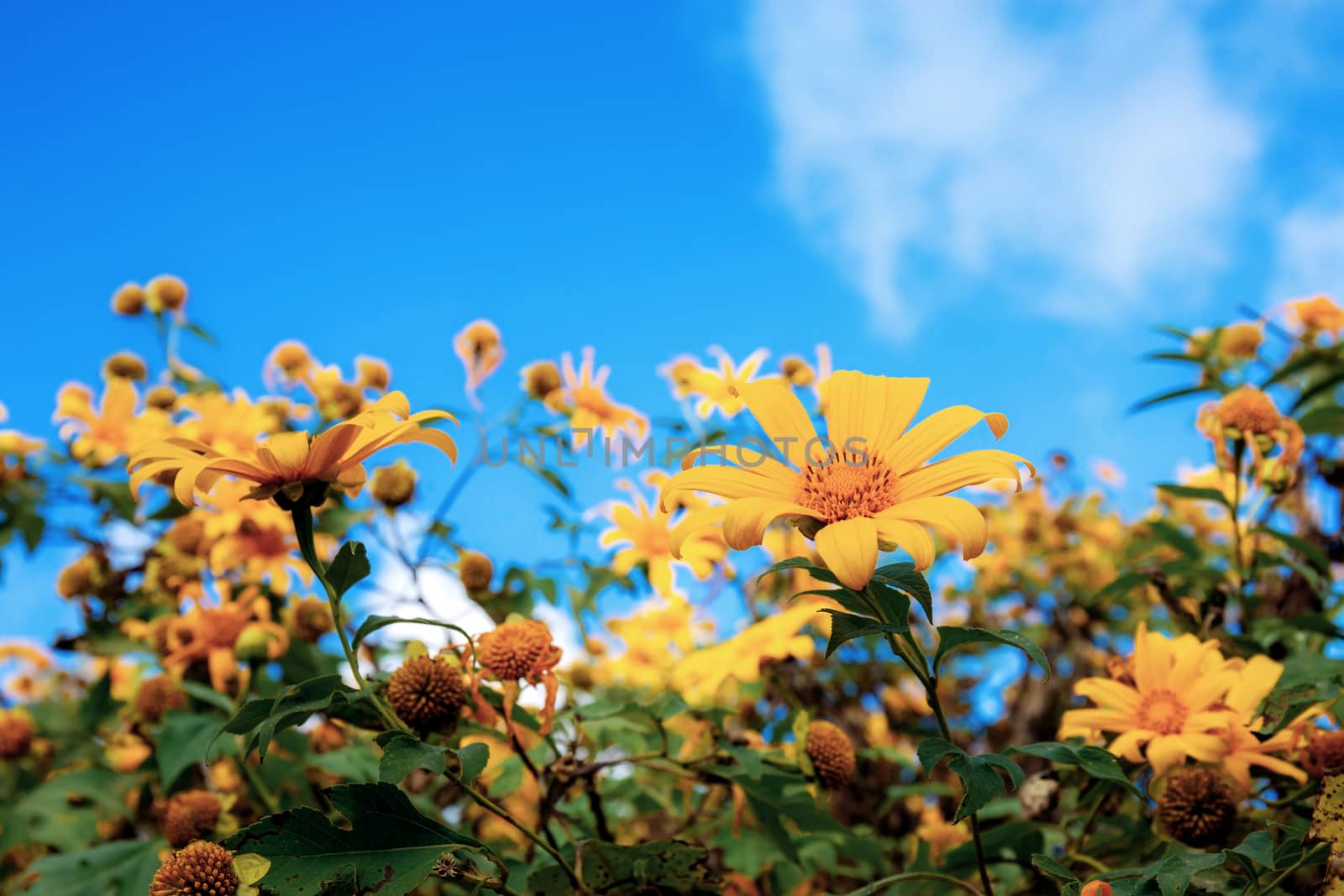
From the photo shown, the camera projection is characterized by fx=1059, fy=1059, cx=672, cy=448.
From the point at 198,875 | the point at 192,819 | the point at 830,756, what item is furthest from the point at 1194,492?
the point at 192,819

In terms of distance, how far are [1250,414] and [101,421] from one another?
2695 millimetres

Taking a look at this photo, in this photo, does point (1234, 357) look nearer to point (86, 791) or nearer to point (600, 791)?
point (600, 791)

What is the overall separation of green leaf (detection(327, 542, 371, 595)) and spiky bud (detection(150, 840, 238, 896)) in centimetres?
26

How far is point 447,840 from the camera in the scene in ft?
3.26

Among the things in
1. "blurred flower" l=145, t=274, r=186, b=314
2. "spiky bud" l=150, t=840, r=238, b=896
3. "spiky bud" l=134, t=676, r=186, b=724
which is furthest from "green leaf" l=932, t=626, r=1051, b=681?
"blurred flower" l=145, t=274, r=186, b=314

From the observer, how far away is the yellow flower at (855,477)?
90cm

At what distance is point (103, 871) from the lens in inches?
63.3

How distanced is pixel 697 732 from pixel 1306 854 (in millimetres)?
798

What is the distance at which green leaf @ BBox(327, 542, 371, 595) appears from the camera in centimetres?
105

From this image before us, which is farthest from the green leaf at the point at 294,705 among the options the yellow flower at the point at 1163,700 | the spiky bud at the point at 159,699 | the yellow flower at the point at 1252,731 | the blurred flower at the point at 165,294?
the blurred flower at the point at 165,294

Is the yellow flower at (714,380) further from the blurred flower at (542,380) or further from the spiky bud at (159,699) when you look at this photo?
the spiky bud at (159,699)

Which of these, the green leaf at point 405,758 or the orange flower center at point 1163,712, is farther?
the orange flower center at point 1163,712

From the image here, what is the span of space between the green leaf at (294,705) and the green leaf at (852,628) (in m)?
0.43

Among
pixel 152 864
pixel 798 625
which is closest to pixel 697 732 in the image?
pixel 798 625
